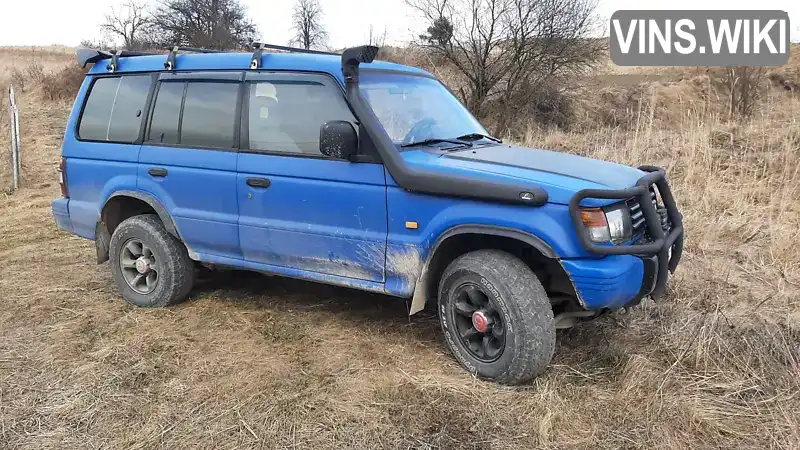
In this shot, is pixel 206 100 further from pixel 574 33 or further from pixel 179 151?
pixel 574 33

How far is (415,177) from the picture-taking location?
3.61 metres

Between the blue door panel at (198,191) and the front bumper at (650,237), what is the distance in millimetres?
2424

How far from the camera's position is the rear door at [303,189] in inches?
154

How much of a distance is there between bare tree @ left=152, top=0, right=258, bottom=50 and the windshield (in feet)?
92.4

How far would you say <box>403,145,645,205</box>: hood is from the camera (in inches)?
131

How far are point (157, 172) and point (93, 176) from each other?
2.51 feet

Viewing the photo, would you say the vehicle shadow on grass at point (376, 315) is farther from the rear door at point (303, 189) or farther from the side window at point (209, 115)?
the side window at point (209, 115)

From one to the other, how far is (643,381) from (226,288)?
137 inches

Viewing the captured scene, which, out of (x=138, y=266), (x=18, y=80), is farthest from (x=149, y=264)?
(x=18, y=80)

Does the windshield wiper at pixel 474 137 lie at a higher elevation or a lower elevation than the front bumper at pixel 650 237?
higher

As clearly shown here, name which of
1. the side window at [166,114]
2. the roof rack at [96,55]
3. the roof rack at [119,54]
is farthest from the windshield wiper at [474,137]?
the roof rack at [96,55]

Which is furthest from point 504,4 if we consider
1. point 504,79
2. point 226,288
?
point 226,288

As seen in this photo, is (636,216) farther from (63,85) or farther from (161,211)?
(63,85)

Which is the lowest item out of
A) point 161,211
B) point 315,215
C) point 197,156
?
point 161,211
